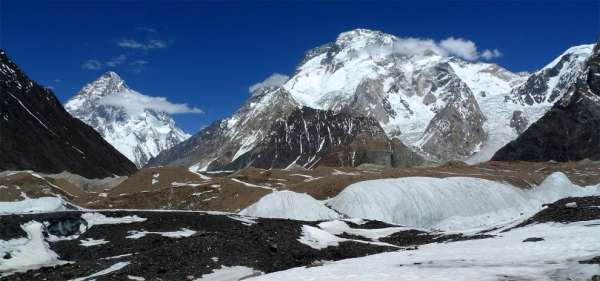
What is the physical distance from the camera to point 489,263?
84.2 ft

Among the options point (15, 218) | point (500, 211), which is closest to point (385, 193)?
point (500, 211)

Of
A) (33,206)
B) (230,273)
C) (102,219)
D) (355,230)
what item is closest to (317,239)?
(355,230)

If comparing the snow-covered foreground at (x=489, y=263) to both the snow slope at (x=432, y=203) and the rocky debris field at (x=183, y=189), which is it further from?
the rocky debris field at (x=183, y=189)

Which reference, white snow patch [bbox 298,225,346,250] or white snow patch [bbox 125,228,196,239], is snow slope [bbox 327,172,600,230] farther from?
white snow patch [bbox 125,228,196,239]

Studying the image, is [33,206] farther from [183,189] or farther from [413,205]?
[183,189]

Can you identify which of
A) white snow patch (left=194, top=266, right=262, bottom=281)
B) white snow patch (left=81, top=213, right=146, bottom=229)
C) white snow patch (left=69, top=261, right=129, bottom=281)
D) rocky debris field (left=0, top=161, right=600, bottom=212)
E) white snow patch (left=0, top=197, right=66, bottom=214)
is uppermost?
rocky debris field (left=0, top=161, right=600, bottom=212)

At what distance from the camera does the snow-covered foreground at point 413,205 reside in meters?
82.6

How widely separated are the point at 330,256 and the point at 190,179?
123246 mm

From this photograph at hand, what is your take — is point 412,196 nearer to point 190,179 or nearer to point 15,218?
point 15,218

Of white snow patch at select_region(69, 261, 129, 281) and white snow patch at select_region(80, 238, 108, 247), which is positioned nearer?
white snow patch at select_region(69, 261, 129, 281)

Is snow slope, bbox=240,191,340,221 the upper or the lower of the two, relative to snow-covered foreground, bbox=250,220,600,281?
upper

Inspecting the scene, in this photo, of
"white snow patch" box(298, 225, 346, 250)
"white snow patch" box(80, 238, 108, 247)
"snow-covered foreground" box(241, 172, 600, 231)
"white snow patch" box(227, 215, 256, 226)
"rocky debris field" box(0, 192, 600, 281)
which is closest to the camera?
"rocky debris field" box(0, 192, 600, 281)

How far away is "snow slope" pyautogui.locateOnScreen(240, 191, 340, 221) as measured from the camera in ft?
268

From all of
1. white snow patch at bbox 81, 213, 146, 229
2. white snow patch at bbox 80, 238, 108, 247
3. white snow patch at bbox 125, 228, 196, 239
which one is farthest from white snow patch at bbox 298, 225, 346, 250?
white snow patch at bbox 81, 213, 146, 229
